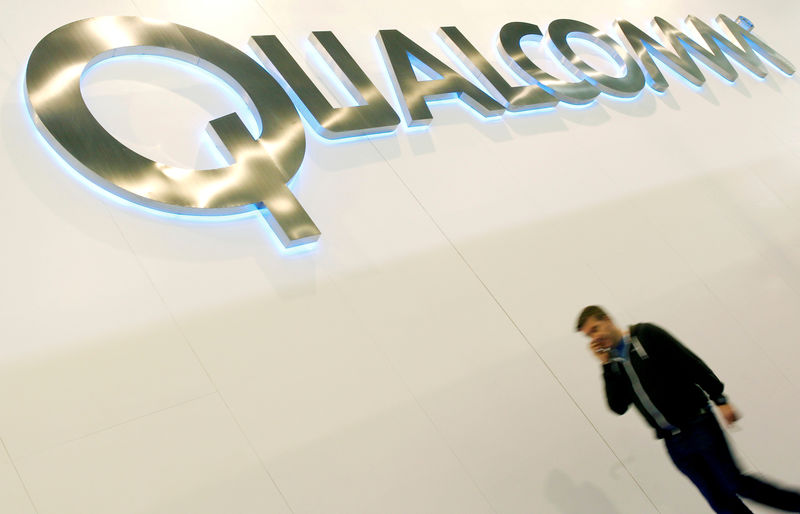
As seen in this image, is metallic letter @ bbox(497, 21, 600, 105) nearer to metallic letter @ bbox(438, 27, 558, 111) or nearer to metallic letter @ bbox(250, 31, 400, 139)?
metallic letter @ bbox(438, 27, 558, 111)

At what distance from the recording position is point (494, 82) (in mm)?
4406

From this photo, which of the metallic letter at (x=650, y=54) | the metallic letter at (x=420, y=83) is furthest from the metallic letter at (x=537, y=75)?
the metallic letter at (x=650, y=54)

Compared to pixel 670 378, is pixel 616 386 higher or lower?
lower

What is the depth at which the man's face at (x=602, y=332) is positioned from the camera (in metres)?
2.74

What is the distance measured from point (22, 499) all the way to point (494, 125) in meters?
3.06

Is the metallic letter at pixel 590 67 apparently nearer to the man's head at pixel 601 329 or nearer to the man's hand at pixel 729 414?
the man's head at pixel 601 329

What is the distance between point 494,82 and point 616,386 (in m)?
2.24

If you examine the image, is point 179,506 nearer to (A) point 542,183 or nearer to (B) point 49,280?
(B) point 49,280

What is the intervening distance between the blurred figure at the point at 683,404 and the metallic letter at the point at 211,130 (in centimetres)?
135

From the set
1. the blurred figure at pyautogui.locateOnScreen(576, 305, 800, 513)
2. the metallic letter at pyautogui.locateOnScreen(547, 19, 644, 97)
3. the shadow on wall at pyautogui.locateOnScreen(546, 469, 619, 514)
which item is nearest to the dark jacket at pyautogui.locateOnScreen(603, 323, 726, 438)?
the blurred figure at pyautogui.locateOnScreen(576, 305, 800, 513)

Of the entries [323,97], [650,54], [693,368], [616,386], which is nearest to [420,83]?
[323,97]

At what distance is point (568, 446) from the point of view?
318 centimetres

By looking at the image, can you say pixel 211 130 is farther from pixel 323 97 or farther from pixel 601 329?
pixel 601 329

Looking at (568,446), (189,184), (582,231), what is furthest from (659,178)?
(189,184)
